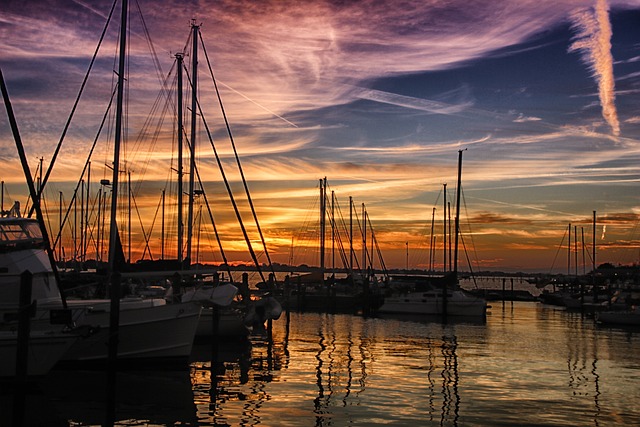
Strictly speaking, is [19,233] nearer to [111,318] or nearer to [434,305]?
[111,318]

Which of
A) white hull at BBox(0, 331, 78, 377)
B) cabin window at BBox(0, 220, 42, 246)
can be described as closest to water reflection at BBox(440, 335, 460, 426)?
white hull at BBox(0, 331, 78, 377)

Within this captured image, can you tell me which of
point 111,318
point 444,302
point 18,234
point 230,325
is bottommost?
point 230,325

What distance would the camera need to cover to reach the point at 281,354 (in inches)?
1276

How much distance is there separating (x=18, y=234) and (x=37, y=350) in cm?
557

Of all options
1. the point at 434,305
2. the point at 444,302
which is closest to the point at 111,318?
the point at 444,302

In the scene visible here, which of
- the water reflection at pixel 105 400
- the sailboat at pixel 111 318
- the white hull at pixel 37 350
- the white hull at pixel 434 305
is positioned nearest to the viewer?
the water reflection at pixel 105 400

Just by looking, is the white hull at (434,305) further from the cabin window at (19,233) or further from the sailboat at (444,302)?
the cabin window at (19,233)

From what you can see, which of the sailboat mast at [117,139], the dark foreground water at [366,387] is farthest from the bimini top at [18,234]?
the dark foreground water at [366,387]

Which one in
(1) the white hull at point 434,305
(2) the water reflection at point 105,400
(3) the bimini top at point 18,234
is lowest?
(2) the water reflection at point 105,400

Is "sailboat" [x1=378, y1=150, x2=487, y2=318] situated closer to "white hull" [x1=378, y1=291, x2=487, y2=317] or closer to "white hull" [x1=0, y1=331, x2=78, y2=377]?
"white hull" [x1=378, y1=291, x2=487, y2=317]

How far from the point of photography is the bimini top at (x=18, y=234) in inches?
989

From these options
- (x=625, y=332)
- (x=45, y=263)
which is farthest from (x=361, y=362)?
(x=625, y=332)

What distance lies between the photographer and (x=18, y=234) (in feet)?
83.4

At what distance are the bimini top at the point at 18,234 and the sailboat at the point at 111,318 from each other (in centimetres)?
4
